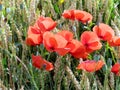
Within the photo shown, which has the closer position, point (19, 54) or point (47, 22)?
point (47, 22)

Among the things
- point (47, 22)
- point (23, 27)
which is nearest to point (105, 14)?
point (23, 27)

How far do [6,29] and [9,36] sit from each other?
0.12 ft

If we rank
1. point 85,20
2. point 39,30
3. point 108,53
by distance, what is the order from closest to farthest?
point 39,30
point 85,20
point 108,53

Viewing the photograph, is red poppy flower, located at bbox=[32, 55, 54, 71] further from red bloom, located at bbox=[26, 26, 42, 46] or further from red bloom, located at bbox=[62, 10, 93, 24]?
red bloom, located at bbox=[62, 10, 93, 24]

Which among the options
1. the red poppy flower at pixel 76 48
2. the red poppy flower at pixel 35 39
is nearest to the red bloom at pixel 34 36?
the red poppy flower at pixel 35 39

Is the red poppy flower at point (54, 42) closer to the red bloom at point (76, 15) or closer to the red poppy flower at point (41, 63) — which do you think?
the red poppy flower at point (41, 63)

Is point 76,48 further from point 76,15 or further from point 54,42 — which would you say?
point 76,15

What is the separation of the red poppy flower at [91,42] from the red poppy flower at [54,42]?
0.09 meters

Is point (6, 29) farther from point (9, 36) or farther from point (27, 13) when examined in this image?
point (27, 13)

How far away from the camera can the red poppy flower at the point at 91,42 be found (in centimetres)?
122

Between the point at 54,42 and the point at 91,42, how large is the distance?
4.9 inches

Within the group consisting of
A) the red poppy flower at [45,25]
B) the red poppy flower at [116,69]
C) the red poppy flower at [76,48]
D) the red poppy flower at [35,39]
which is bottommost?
the red poppy flower at [116,69]

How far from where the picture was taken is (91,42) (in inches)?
48.1

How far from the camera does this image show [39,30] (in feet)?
4.18
